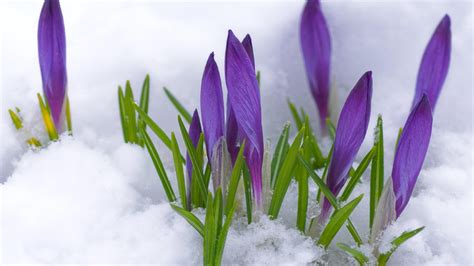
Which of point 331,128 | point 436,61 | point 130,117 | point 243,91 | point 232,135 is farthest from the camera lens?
point 331,128

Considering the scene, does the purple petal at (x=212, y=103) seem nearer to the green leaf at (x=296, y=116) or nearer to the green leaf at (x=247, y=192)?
the green leaf at (x=247, y=192)

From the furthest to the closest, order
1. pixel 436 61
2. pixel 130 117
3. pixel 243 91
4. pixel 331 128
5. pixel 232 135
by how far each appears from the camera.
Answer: pixel 331 128, pixel 130 117, pixel 436 61, pixel 232 135, pixel 243 91

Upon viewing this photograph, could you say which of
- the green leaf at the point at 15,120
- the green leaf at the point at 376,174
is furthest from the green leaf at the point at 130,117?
the green leaf at the point at 376,174

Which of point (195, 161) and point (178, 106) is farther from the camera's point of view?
point (178, 106)

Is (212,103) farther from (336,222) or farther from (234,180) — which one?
(336,222)

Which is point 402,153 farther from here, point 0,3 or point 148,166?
point 0,3

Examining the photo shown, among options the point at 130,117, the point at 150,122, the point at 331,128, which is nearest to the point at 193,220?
the point at 150,122

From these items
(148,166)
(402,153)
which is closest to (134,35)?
(148,166)
